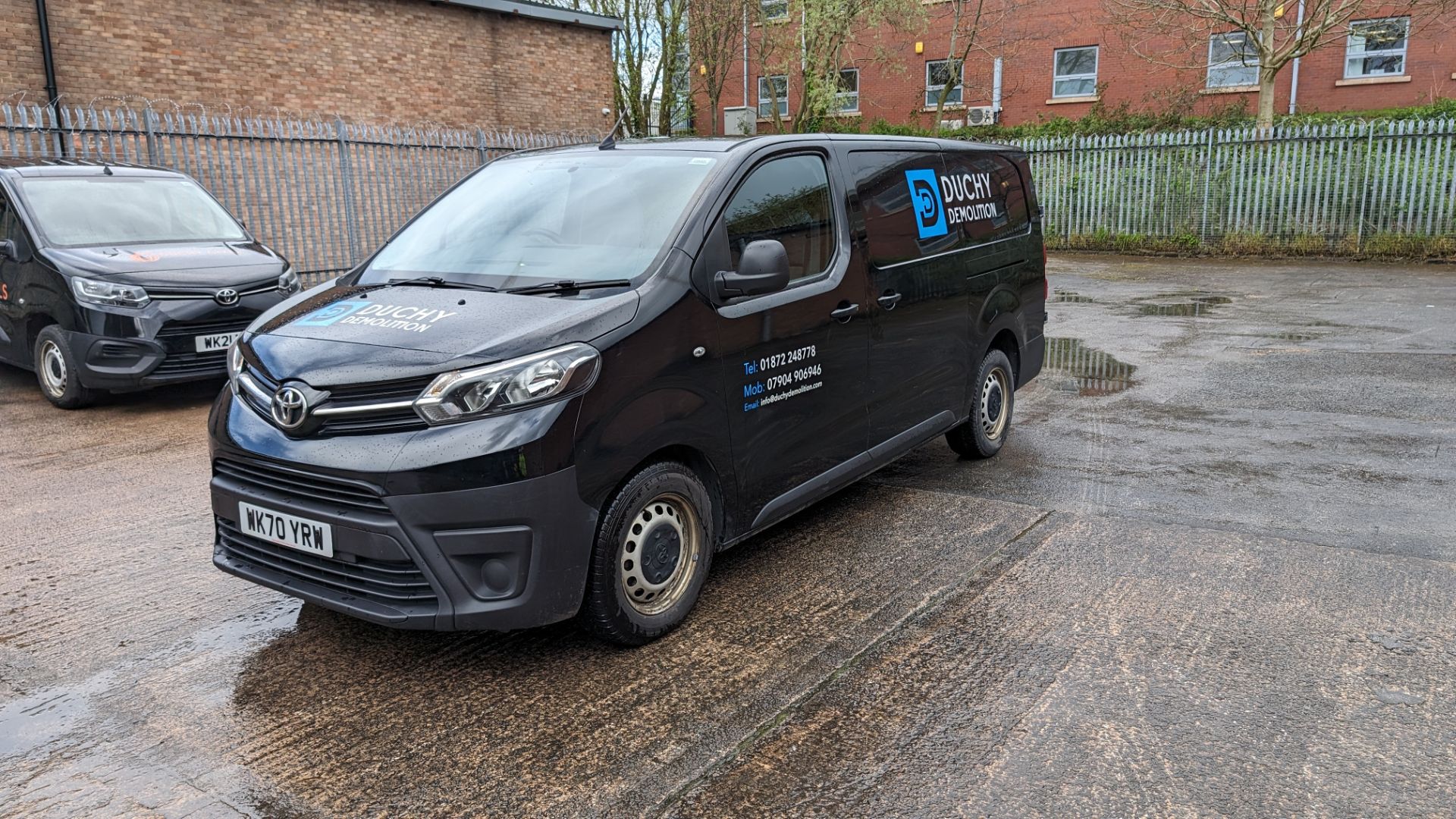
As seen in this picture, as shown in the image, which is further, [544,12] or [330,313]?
[544,12]

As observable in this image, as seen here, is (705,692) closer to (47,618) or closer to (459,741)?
(459,741)

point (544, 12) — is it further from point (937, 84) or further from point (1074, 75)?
point (1074, 75)

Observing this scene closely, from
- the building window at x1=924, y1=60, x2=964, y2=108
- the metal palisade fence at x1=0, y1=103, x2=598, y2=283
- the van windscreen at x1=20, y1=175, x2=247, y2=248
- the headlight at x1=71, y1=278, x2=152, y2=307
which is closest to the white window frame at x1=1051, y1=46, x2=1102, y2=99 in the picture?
the building window at x1=924, y1=60, x2=964, y2=108

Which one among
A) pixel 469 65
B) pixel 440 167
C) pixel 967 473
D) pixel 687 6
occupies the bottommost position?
pixel 967 473

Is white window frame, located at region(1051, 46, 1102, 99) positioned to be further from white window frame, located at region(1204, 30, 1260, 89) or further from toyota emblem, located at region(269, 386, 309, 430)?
toyota emblem, located at region(269, 386, 309, 430)

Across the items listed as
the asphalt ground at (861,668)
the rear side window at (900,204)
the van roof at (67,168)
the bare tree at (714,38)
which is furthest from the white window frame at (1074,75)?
the rear side window at (900,204)

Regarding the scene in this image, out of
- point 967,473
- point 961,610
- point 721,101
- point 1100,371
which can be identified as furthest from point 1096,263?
point 721,101

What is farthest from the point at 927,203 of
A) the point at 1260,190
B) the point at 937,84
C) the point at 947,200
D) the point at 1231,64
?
the point at 937,84

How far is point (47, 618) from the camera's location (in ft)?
13.5

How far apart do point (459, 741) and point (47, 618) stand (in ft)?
6.85

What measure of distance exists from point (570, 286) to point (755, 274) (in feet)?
2.31

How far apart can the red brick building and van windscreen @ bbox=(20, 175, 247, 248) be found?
19629 mm

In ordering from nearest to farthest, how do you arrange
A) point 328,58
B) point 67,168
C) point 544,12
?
point 67,168, point 328,58, point 544,12

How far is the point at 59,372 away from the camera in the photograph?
7996mm
